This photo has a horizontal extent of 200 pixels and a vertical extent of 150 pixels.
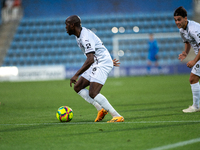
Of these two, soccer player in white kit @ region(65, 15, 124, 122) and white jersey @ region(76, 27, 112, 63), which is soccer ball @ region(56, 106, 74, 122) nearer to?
soccer player in white kit @ region(65, 15, 124, 122)

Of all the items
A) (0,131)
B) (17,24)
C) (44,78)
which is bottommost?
(44,78)

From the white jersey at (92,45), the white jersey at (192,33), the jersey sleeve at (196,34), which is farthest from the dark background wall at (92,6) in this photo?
the white jersey at (92,45)

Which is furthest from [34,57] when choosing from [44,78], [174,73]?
[174,73]

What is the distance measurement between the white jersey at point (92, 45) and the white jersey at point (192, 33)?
5.86 ft

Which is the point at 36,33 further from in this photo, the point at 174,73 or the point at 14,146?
the point at 14,146

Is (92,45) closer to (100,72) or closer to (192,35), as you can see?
(100,72)

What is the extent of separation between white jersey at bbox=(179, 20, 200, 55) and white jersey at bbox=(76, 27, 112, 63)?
70.3 inches

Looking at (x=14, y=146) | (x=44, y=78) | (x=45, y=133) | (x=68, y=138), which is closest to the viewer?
(x=14, y=146)

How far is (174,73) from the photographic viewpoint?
912 inches

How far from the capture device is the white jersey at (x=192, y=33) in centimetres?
629

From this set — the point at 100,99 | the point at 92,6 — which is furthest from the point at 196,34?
the point at 92,6

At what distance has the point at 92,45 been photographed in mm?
5367

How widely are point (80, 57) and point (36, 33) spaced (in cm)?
459

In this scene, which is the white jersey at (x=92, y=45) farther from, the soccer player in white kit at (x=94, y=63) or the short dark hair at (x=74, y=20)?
the short dark hair at (x=74, y=20)
